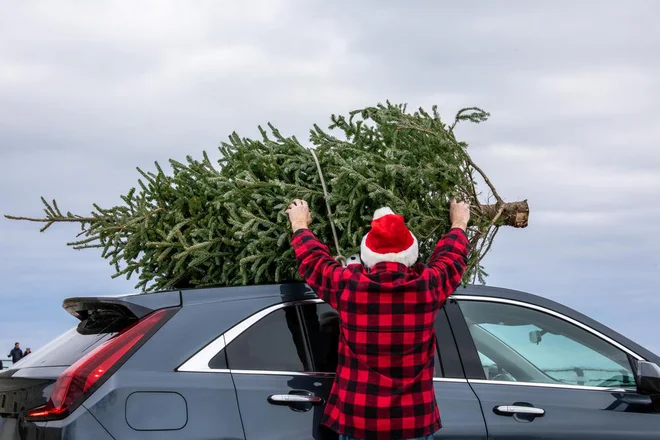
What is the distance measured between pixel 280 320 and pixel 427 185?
125cm

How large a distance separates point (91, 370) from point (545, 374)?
261cm

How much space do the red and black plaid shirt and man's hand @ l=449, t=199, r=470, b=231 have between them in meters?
0.62

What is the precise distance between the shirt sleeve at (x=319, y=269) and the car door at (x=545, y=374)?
0.90 meters

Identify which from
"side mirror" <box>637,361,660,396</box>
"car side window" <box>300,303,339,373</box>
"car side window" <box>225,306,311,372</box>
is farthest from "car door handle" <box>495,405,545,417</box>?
"car side window" <box>225,306,311,372</box>

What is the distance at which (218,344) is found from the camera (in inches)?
177

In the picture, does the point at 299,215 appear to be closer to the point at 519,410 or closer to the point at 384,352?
the point at 384,352

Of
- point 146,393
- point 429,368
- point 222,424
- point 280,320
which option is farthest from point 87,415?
point 429,368

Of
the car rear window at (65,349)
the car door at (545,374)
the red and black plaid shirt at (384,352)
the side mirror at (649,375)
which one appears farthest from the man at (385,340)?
the side mirror at (649,375)

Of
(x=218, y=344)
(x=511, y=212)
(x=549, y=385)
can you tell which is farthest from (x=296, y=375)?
(x=511, y=212)

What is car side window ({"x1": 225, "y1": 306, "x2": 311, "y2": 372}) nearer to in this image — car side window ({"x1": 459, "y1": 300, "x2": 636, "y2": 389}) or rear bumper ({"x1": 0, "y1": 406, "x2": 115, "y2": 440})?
rear bumper ({"x1": 0, "y1": 406, "x2": 115, "y2": 440})

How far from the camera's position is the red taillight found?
14.0ft

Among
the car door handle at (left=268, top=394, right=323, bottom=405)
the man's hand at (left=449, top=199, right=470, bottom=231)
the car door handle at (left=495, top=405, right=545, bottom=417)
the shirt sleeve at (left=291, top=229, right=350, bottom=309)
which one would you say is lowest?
the car door handle at (left=495, top=405, right=545, bottom=417)

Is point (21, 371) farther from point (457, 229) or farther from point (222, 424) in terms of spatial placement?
point (457, 229)

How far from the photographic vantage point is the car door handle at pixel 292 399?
4.43m
